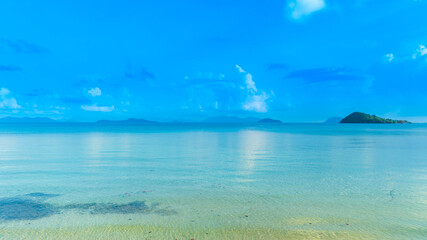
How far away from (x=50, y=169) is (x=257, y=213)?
17112mm

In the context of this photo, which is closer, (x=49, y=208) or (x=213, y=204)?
(x=49, y=208)

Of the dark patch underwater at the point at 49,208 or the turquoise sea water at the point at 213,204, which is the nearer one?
the turquoise sea water at the point at 213,204

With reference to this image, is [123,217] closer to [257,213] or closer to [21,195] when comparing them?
[257,213]

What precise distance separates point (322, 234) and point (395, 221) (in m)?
3.37

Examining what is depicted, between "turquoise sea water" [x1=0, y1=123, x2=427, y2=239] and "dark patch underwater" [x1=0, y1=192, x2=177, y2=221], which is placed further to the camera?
"dark patch underwater" [x1=0, y1=192, x2=177, y2=221]

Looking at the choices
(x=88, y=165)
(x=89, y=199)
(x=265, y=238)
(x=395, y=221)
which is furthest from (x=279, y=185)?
(x=88, y=165)

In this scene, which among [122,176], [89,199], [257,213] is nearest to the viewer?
[257,213]

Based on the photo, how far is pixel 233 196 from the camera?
1217 cm

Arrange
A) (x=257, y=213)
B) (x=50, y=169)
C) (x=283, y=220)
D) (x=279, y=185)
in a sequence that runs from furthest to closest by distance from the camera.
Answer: (x=50, y=169), (x=279, y=185), (x=257, y=213), (x=283, y=220)

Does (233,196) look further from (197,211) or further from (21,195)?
(21,195)

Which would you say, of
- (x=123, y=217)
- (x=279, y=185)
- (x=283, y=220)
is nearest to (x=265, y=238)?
(x=283, y=220)

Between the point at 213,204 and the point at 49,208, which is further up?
the point at 213,204

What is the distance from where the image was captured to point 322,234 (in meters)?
8.29

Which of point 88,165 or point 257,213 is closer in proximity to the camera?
point 257,213
